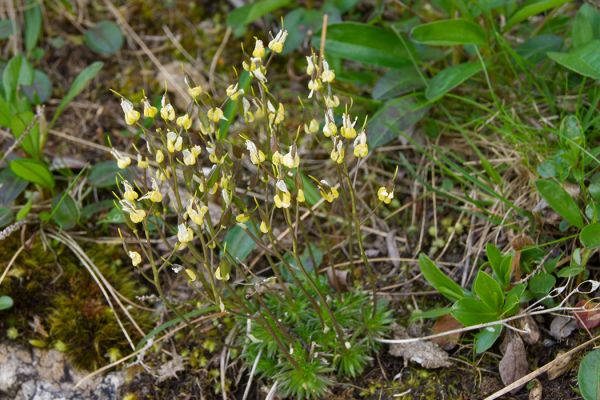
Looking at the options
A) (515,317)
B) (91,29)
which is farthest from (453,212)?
(91,29)

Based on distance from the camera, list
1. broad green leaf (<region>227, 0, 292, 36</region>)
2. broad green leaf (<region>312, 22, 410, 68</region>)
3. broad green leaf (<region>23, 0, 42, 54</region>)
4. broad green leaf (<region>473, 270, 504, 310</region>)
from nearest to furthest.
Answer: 1. broad green leaf (<region>473, 270, 504, 310</region>)
2. broad green leaf (<region>312, 22, 410, 68</region>)
3. broad green leaf (<region>227, 0, 292, 36</region>)
4. broad green leaf (<region>23, 0, 42, 54</region>)

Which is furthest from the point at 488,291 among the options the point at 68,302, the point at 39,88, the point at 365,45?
the point at 39,88

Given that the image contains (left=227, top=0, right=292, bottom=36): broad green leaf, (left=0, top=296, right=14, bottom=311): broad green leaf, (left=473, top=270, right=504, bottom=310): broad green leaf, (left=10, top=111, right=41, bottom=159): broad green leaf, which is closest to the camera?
(left=473, top=270, right=504, bottom=310): broad green leaf

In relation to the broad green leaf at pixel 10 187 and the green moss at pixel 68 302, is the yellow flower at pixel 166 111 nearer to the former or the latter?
the green moss at pixel 68 302

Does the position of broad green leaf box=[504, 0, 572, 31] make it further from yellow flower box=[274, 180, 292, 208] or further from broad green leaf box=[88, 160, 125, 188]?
broad green leaf box=[88, 160, 125, 188]

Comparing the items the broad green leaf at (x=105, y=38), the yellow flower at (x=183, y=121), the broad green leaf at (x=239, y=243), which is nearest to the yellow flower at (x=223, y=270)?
the yellow flower at (x=183, y=121)

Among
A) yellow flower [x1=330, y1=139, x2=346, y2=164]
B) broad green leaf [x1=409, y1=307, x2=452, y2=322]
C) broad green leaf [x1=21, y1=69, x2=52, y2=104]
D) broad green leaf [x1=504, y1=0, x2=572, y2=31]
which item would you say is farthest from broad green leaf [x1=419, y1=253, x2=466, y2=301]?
broad green leaf [x1=21, y1=69, x2=52, y2=104]
